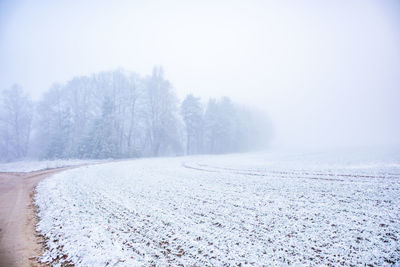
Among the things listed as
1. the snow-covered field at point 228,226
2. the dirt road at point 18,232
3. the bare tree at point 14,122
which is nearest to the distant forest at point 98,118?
the bare tree at point 14,122

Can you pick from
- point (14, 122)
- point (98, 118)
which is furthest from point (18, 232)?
point (14, 122)

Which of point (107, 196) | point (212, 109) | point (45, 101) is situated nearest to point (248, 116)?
point (212, 109)

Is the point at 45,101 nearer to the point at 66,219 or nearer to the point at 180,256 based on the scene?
the point at 66,219

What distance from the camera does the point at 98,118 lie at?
105 feet

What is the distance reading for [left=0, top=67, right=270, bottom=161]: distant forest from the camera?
1262 inches

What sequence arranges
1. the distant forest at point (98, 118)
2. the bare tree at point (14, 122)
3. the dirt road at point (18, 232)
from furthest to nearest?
1. the bare tree at point (14, 122)
2. the distant forest at point (98, 118)
3. the dirt road at point (18, 232)

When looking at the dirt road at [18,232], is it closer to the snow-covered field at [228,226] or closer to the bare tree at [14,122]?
the snow-covered field at [228,226]

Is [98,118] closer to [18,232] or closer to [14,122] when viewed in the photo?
[14,122]

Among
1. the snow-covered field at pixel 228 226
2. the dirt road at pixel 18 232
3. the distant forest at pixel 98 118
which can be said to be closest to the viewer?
the snow-covered field at pixel 228 226

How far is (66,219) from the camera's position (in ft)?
20.5

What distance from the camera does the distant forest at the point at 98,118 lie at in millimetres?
32062

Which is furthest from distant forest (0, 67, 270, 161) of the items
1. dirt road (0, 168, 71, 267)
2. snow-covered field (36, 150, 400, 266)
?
snow-covered field (36, 150, 400, 266)

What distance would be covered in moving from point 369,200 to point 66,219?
35.3 ft

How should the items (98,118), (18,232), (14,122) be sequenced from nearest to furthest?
(18,232), (98,118), (14,122)
